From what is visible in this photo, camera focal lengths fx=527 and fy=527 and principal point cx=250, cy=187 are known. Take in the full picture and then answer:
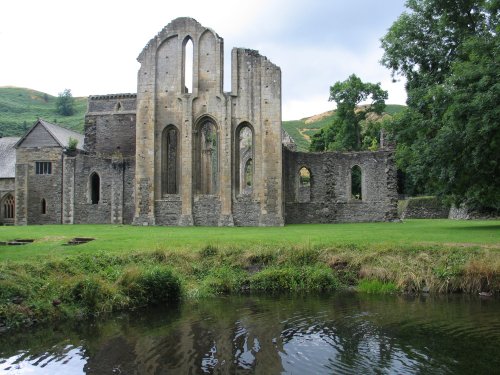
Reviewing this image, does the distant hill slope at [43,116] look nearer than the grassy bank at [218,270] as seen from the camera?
No

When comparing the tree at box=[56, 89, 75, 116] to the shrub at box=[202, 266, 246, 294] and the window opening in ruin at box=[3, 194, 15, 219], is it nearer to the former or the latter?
the window opening in ruin at box=[3, 194, 15, 219]

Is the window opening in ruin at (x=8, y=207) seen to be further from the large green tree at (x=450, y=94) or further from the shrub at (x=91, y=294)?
the shrub at (x=91, y=294)

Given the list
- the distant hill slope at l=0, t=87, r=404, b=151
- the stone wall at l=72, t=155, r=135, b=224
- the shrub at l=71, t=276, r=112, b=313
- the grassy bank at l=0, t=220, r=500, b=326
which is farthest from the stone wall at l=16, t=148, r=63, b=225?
the distant hill slope at l=0, t=87, r=404, b=151

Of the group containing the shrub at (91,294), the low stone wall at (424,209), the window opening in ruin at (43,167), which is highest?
the window opening in ruin at (43,167)

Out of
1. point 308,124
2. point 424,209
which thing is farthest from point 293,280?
point 308,124

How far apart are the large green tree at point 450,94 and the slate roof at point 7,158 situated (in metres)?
35.0

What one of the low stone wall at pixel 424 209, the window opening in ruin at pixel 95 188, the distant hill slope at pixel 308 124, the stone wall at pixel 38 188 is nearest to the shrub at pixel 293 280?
the window opening in ruin at pixel 95 188

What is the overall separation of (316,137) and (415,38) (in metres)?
39.7

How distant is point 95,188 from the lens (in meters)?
43.1

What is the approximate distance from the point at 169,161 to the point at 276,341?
32.7 meters

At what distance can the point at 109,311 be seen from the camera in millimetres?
13305

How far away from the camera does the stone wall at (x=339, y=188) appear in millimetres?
38750

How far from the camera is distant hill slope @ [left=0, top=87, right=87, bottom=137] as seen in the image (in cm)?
10988

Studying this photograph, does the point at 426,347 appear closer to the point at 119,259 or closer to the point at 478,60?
the point at 119,259
